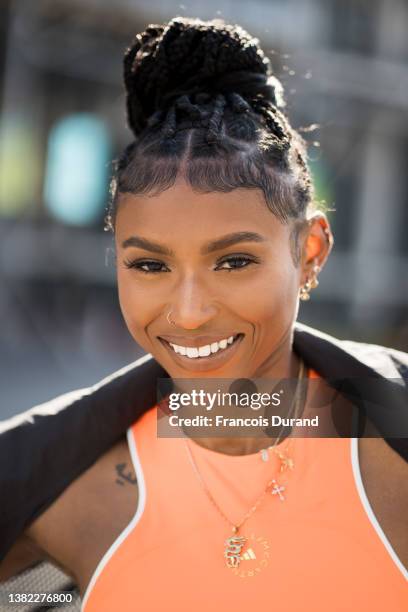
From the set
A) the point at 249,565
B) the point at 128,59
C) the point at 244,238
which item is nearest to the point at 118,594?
the point at 249,565

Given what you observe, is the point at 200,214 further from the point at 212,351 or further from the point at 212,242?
the point at 212,351

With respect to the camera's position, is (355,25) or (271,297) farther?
(355,25)

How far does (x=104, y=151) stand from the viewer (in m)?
8.56

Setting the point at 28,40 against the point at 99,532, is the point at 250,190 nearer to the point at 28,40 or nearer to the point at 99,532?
the point at 99,532

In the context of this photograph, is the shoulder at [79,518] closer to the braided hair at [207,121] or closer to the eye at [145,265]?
the eye at [145,265]

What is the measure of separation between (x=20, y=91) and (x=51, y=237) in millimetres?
1432

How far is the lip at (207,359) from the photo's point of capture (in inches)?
60.7

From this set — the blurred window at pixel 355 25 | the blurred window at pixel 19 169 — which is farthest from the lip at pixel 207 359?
the blurred window at pixel 355 25


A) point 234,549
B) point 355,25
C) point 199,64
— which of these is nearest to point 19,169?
point 355,25

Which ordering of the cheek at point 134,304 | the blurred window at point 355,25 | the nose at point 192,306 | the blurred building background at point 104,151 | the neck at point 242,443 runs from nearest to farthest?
the nose at point 192,306 < the cheek at point 134,304 < the neck at point 242,443 < the blurred building background at point 104,151 < the blurred window at point 355,25

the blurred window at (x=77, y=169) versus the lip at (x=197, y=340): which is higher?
the blurred window at (x=77, y=169)

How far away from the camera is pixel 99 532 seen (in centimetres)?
163

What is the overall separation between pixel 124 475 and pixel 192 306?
1.44 ft

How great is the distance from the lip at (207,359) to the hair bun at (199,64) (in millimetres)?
541
